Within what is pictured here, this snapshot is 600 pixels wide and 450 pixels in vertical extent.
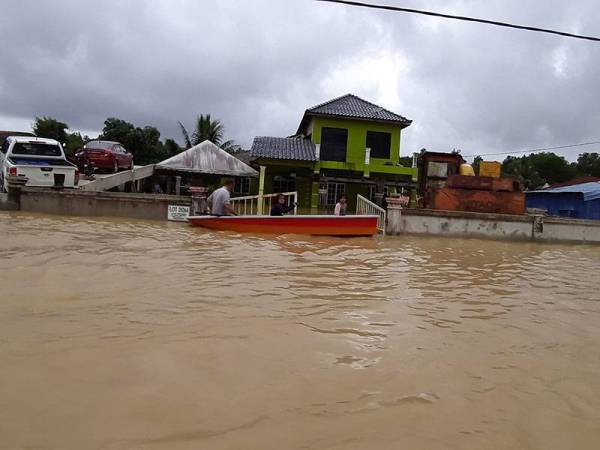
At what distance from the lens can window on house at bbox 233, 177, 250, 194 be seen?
27.8 meters

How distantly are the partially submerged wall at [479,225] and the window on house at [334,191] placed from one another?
10696 mm

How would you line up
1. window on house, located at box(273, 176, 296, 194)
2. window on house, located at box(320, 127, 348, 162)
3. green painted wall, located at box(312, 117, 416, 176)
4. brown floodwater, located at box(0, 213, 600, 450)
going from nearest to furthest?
brown floodwater, located at box(0, 213, 600, 450) < green painted wall, located at box(312, 117, 416, 176) < window on house, located at box(320, 127, 348, 162) < window on house, located at box(273, 176, 296, 194)

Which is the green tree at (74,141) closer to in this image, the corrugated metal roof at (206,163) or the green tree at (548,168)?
the corrugated metal roof at (206,163)

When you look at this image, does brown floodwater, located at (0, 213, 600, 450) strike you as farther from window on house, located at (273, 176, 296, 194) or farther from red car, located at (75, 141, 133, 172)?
window on house, located at (273, 176, 296, 194)

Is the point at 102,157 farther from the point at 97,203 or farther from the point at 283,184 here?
the point at 283,184

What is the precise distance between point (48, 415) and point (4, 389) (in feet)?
1.52

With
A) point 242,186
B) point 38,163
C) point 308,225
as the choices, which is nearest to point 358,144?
point 242,186

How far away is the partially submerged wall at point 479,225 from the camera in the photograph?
15.1m

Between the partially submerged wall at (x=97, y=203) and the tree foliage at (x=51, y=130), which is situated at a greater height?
the tree foliage at (x=51, y=130)

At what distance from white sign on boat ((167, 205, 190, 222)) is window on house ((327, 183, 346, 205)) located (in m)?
10.9

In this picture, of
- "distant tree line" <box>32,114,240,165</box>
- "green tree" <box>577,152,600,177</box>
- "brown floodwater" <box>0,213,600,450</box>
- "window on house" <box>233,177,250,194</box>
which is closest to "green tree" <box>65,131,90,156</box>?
"distant tree line" <box>32,114,240,165</box>

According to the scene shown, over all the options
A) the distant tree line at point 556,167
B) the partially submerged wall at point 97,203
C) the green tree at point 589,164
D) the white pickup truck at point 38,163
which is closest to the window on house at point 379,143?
the partially submerged wall at point 97,203

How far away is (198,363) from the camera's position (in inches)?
135

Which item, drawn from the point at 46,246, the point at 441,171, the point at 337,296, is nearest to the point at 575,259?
the point at 441,171
